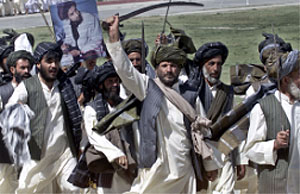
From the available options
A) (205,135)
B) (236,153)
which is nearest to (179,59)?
(205,135)

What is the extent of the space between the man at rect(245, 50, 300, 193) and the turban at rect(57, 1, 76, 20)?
370cm

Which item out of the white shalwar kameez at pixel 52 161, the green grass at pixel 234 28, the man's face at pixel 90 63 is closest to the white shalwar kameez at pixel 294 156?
the white shalwar kameez at pixel 52 161

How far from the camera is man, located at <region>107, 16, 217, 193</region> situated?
7336 mm

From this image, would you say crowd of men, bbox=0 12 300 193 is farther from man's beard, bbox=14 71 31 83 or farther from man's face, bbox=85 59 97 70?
man's face, bbox=85 59 97 70

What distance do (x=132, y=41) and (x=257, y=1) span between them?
24.3 meters

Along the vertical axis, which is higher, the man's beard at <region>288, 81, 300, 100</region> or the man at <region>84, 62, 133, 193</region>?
the man's beard at <region>288, 81, 300, 100</region>

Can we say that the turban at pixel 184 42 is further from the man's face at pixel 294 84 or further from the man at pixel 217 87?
the man's face at pixel 294 84

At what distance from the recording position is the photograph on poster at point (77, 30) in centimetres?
1005

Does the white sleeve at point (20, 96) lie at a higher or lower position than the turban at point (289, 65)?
lower

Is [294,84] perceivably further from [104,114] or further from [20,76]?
[20,76]

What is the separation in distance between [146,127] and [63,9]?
130 inches

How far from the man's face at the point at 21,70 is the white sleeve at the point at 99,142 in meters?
1.45

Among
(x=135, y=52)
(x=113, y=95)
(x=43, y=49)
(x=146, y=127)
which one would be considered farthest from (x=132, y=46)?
(x=146, y=127)

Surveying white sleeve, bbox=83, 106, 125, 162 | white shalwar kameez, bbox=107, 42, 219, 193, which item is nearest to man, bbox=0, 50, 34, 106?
white sleeve, bbox=83, 106, 125, 162
